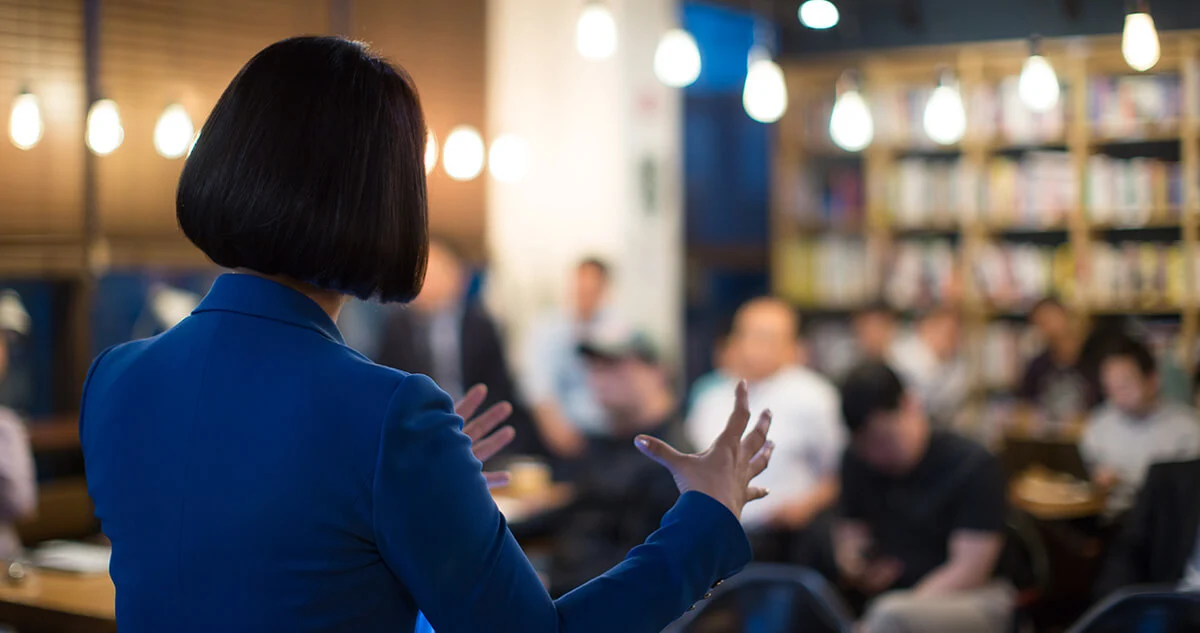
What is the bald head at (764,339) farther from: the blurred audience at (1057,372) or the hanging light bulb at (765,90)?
the blurred audience at (1057,372)

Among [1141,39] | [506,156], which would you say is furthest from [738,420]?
[506,156]

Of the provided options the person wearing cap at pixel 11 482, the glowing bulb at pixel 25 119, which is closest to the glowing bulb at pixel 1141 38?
the person wearing cap at pixel 11 482

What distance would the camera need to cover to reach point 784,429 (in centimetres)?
509

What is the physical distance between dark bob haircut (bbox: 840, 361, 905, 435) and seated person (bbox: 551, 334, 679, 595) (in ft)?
2.21

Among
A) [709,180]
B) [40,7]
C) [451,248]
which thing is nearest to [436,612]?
[40,7]

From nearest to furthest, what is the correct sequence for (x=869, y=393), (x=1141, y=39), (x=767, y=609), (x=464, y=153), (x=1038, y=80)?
(x=767, y=609) → (x=1141, y=39) → (x=869, y=393) → (x=1038, y=80) → (x=464, y=153)

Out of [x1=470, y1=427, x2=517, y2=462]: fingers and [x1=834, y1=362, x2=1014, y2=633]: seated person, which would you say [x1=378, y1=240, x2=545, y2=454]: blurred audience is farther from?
[x1=470, y1=427, x2=517, y2=462]: fingers

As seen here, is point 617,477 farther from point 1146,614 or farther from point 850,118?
point 1146,614

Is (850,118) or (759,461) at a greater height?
(850,118)

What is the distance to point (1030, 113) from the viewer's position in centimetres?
801

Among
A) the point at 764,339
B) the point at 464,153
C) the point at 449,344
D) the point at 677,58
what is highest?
the point at 677,58

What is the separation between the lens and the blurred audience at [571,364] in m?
6.90

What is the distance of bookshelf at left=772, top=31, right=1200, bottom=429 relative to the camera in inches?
302

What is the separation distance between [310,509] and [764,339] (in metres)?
4.38
